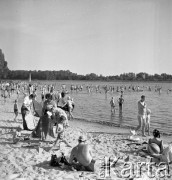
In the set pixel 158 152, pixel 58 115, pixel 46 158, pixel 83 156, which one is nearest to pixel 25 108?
pixel 58 115

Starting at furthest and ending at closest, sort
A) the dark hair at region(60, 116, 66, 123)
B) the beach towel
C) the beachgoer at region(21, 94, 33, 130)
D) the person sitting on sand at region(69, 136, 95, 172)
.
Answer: the beachgoer at region(21, 94, 33, 130) < the beach towel < the dark hair at region(60, 116, 66, 123) < the person sitting on sand at region(69, 136, 95, 172)

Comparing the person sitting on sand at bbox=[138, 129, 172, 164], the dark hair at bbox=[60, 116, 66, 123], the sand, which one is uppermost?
the dark hair at bbox=[60, 116, 66, 123]

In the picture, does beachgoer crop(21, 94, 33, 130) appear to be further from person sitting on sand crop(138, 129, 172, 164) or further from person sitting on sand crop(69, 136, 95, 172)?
person sitting on sand crop(138, 129, 172, 164)

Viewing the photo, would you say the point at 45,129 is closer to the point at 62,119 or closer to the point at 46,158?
the point at 62,119

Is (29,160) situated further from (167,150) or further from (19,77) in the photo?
(19,77)

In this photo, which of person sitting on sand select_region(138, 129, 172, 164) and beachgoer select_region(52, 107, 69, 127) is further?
beachgoer select_region(52, 107, 69, 127)

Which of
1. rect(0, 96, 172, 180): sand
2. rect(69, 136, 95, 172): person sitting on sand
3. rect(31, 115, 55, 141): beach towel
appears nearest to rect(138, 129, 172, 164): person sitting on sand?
rect(0, 96, 172, 180): sand

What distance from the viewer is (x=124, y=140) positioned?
976cm

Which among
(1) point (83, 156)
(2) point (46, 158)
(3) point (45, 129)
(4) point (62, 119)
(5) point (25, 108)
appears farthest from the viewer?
(5) point (25, 108)

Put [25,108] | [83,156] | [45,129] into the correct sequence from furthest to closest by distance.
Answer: [25,108] → [45,129] → [83,156]

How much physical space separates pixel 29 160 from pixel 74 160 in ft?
4.28

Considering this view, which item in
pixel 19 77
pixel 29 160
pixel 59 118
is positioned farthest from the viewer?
pixel 19 77

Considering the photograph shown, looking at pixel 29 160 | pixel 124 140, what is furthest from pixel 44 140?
pixel 124 140

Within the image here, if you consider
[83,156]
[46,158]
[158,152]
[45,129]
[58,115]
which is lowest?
[46,158]
